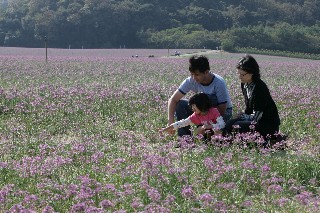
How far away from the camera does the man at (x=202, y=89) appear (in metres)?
7.95

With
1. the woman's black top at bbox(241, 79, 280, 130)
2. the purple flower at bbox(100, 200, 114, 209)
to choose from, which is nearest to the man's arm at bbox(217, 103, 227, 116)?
the woman's black top at bbox(241, 79, 280, 130)

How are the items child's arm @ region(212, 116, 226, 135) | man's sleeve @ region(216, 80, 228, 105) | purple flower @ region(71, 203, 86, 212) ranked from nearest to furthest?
purple flower @ region(71, 203, 86, 212) < child's arm @ region(212, 116, 226, 135) < man's sleeve @ region(216, 80, 228, 105)

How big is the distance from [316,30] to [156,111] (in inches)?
2855

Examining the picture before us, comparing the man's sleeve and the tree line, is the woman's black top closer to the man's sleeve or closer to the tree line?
the man's sleeve

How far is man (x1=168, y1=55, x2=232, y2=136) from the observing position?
7.95 meters

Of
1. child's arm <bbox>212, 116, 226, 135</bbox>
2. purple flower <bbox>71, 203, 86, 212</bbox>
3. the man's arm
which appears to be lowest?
purple flower <bbox>71, 203, 86, 212</bbox>

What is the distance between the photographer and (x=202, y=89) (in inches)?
332

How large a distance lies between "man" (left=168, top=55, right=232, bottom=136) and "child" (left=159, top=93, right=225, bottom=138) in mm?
289

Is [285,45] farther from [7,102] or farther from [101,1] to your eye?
[7,102]

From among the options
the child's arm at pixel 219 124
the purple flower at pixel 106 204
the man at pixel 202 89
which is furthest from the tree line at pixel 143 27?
the purple flower at pixel 106 204

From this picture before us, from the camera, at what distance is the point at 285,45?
66.4 metres

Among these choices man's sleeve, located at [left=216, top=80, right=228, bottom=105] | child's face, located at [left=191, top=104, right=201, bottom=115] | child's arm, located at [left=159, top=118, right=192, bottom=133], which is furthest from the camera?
man's sleeve, located at [left=216, top=80, right=228, bottom=105]

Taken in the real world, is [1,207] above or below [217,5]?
below

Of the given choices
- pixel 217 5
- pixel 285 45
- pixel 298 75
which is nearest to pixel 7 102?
pixel 298 75
